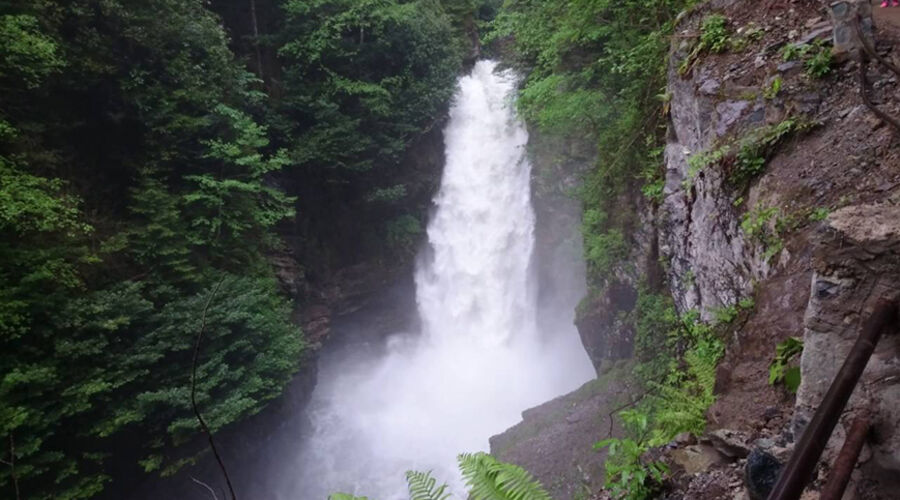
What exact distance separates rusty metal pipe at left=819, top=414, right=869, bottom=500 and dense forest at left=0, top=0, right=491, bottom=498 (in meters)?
7.90

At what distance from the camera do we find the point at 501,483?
2609mm

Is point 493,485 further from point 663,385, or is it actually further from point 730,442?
point 663,385

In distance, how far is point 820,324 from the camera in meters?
1.74

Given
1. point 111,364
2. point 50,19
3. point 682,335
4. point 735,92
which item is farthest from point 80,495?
point 735,92

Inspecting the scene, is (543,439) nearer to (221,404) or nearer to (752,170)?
(221,404)

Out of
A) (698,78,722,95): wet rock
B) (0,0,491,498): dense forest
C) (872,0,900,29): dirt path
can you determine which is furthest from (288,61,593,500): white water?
(872,0,900,29): dirt path

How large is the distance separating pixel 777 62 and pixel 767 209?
174 centimetres

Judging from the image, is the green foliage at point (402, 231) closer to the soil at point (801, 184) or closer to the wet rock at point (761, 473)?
the soil at point (801, 184)

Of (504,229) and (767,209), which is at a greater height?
(504,229)

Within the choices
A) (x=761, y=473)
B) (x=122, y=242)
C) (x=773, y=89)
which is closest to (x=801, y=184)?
(x=773, y=89)

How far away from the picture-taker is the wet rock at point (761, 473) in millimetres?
1906

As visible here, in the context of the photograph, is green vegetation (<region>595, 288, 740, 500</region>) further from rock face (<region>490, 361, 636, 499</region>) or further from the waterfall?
the waterfall

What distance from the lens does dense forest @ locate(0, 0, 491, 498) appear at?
7.30 metres

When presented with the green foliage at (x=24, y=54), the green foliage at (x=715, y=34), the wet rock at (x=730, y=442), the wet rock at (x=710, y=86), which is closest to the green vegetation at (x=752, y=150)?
the wet rock at (x=710, y=86)
